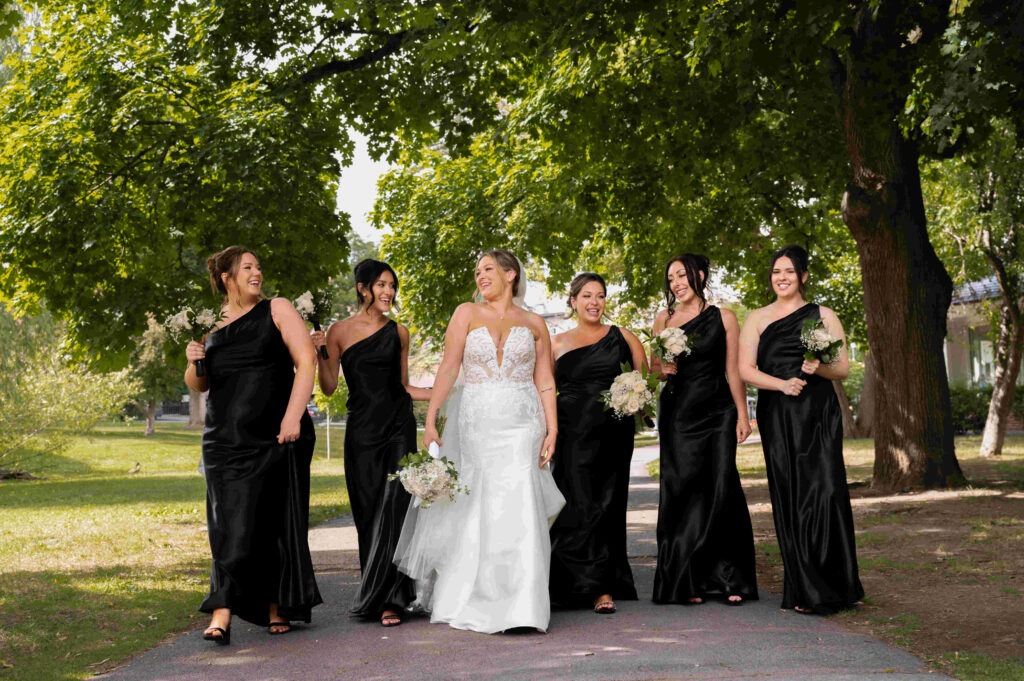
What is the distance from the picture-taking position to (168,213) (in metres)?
13.5

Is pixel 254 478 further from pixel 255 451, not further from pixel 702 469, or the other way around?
pixel 702 469

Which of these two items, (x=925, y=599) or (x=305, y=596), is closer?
(x=305, y=596)

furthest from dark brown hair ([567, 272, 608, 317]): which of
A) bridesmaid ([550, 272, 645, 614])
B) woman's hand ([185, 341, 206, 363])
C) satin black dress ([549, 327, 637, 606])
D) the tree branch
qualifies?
the tree branch

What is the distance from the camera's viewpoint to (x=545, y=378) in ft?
24.7

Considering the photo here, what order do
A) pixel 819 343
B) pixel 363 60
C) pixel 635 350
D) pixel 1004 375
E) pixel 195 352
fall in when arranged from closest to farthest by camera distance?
pixel 195 352 → pixel 819 343 → pixel 635 350 → pixel 363 60 → pixel 1004 375

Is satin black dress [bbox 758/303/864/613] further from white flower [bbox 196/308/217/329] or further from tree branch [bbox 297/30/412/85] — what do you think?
tree branch [bbox 297/30/412/85]

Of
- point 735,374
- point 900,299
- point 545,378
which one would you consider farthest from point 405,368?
point 900,299

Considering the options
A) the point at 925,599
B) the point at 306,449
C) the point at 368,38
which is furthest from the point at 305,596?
the point at 368,38

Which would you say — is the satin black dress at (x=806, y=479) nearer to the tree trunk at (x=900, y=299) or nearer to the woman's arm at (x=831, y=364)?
the woman's arm at (x=831, y=364)

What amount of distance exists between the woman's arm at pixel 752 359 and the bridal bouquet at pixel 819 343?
0.29 meters

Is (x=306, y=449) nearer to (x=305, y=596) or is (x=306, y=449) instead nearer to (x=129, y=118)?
(x=305, y=596)

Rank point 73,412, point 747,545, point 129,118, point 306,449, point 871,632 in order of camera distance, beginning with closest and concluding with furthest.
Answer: point 871,632
point 306,449
point 747,545
point 129,118
point 73,412

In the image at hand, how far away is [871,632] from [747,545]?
1.31 metres

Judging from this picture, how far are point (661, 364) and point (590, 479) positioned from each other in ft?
3.45
